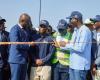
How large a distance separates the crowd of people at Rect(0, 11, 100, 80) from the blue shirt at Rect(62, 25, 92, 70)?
36 mm

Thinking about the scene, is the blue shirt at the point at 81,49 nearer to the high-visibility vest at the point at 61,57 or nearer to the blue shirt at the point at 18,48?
the high-visibility vest at the point at 61,57

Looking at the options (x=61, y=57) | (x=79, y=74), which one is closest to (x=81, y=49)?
(x=79, y=74)

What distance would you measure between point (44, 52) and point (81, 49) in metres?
1.16

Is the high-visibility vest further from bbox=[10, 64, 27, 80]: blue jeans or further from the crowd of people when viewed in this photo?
bbox=[10, 64, 27, 80]: blue jeans

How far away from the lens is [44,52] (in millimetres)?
8883

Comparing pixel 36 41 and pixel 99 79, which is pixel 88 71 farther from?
pixel 36 41

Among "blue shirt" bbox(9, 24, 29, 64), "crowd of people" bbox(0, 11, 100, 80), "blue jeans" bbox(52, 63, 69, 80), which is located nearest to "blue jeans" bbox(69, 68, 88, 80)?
"crowd of people" bbox(0, 11, 100, 80)

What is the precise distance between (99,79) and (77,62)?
0.60 metres

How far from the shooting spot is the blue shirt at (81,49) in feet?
26.3

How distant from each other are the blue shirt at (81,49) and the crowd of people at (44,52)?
36 millimetres

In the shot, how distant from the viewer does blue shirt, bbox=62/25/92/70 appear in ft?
26.3

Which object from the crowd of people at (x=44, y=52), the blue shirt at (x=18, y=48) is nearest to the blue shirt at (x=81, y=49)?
the crowd of people at (x=44, y=52)

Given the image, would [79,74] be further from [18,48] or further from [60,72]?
[18,48]

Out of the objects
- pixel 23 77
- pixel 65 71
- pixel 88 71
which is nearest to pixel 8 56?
pixel 23 77
